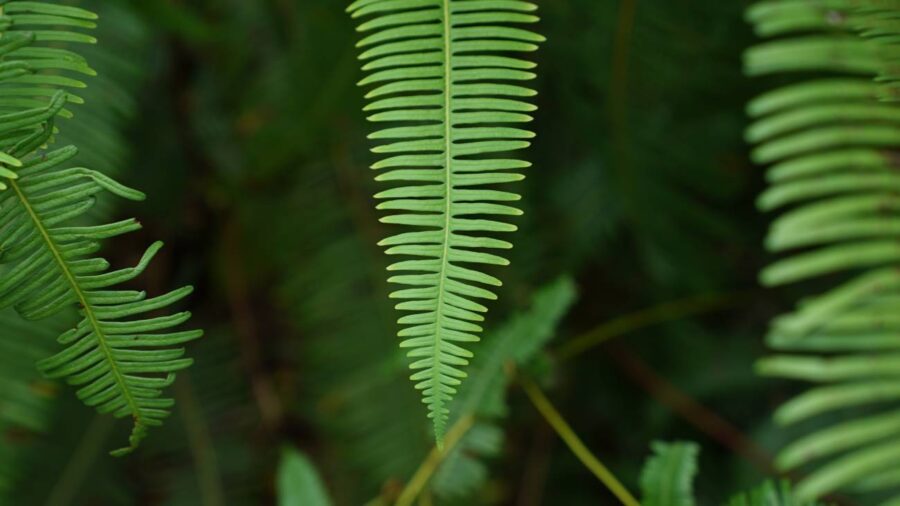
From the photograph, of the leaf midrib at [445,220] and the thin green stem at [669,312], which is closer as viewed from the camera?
the leaf midrib at [445,220]

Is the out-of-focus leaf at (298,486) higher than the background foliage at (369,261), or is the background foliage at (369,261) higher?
the background foliage at (369,261)

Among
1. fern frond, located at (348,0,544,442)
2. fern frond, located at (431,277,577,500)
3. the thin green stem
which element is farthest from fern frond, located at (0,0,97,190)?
the thin green stem

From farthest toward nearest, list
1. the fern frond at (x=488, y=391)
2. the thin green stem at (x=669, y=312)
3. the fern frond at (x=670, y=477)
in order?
the thin green stem at (x=669, y=312) < the fern frond at (x=488, y=391) < the fern frond at (x=670, y=477)

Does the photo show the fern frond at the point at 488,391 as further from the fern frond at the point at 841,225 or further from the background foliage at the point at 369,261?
the fern frond at the point at 841,225

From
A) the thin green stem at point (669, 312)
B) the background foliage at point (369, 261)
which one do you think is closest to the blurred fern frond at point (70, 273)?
the background foliage at point (369, 261)

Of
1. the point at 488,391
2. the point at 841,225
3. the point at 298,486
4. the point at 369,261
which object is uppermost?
the point at 369,261

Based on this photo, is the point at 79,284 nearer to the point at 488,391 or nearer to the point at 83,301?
the point at 83,301

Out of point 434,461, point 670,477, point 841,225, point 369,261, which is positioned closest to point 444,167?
point 841,225
